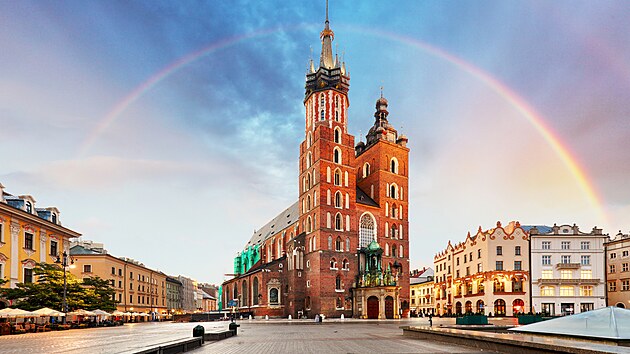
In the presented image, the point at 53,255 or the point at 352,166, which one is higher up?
the point at 352,166

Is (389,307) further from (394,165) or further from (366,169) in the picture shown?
(366,169)

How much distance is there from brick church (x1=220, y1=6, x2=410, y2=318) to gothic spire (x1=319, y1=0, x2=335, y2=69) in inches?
7.2

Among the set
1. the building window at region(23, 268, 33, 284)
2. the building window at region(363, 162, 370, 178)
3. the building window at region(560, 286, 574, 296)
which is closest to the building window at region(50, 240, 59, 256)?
the building window at region(23, 268, 33, 284)

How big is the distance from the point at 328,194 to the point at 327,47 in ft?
91.1

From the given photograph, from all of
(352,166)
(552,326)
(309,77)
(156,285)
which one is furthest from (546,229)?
(156,285)

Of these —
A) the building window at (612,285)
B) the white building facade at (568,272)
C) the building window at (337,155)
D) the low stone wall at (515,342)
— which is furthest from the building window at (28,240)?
the building window at (612,285)

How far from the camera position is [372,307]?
227 feet

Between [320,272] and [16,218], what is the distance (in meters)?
40.1

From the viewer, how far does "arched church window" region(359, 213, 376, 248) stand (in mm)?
77000

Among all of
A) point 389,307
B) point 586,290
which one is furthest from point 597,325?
point 586,290

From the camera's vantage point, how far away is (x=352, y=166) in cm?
7738

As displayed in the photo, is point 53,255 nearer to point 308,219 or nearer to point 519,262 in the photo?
point 308,219

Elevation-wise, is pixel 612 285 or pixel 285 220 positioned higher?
pixel 285 220

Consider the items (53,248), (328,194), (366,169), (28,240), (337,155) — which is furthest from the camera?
(366,169)
